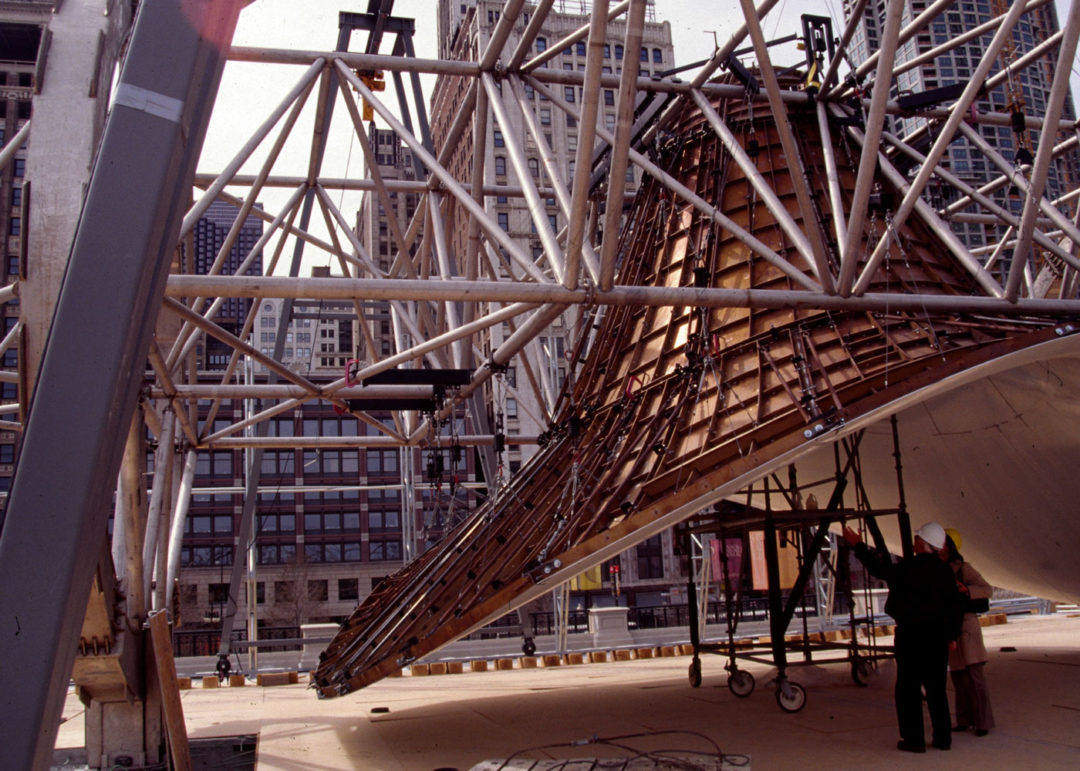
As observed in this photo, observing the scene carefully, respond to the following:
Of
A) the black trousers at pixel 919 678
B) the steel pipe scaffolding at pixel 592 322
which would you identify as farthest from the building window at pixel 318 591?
the black trousers at pixel 919 678

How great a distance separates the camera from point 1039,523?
18.0 meters

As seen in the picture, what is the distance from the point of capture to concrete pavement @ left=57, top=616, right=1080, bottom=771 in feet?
33.4

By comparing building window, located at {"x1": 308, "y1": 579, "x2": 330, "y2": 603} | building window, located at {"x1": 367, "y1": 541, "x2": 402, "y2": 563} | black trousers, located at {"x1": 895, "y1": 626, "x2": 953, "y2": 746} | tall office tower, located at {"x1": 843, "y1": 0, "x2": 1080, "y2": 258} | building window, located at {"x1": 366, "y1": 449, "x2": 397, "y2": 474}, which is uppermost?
A: tall office tower, located at {"x1": 843, "y1": 0, "x2": 1080, "y2": 258}

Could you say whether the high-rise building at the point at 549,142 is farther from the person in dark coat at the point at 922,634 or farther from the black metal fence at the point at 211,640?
the person in dark coat at the point at 922,634

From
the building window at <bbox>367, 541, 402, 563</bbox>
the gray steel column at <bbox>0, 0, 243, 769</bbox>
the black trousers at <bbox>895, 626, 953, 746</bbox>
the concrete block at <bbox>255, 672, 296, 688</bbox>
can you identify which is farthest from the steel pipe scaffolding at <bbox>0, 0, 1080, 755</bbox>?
the building window at <bbox>367, 541, 402, 563</bbox>

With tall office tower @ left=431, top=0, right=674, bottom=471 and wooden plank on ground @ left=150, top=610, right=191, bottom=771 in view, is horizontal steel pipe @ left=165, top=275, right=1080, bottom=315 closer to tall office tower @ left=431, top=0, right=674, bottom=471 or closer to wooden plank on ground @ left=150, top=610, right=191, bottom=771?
wooden plank on ground @ left=150, top=610, right=191, bottom=771

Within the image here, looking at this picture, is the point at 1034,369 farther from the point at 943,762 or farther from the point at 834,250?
the point at 943,762

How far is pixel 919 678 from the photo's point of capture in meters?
9.77

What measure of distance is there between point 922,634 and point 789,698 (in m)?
3.62

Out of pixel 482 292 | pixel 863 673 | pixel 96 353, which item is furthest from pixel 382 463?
pixel 96 353

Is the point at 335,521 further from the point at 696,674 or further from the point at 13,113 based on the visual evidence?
the point at 696,674

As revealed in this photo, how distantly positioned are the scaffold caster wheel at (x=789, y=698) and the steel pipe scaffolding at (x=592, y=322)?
318 centimetres

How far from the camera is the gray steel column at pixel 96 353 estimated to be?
203 inches

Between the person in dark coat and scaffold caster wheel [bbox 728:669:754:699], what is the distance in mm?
5029
